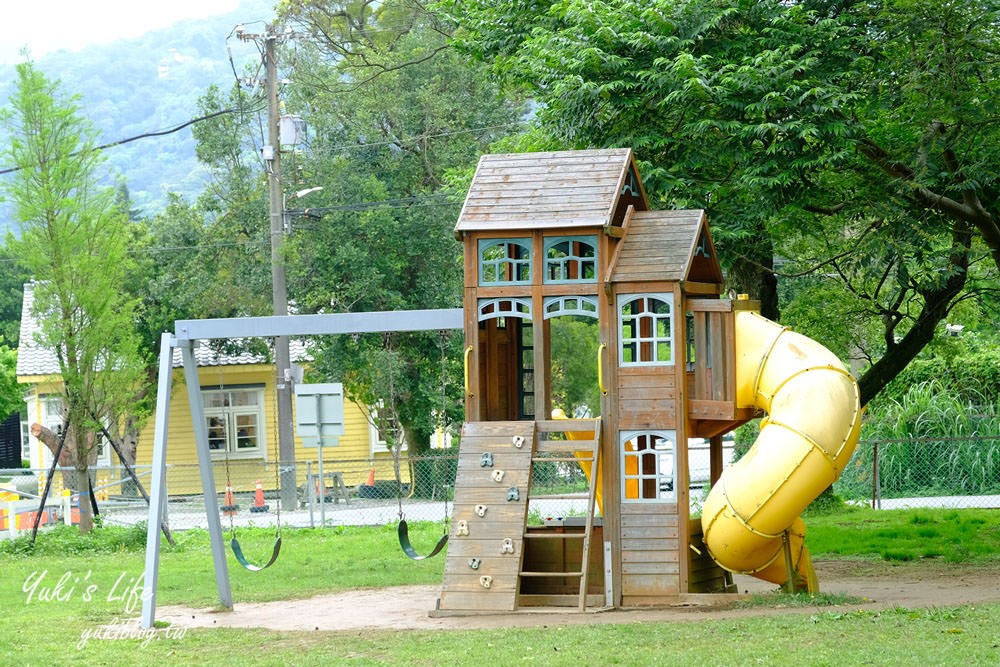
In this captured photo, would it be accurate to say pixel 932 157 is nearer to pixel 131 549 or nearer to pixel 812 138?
pixel 812 138

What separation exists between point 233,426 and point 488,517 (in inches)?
851

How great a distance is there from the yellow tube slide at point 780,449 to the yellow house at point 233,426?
20.3 metres

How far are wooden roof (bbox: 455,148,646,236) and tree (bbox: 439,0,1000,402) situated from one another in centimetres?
184

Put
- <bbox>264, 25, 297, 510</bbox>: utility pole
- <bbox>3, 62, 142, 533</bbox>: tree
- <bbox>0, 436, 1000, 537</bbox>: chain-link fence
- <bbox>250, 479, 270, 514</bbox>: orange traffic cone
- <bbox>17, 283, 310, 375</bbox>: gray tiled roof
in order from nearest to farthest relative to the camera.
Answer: <bbox>3, 62, 142, 533</bbox>: tree, <bbox>0, 436, 1000, 537</bbox>: chain-link fence, <bbox>250, 479, 270, 514</bbox>: orange traffic cone, <bbox>264, 25, 297, 510</bbox>: utility pole, <bbox>17, 283, 310, 375</bbox>: gray tiled roof

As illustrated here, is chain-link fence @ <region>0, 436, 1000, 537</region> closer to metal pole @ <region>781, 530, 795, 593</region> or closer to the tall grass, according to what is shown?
the tall grass

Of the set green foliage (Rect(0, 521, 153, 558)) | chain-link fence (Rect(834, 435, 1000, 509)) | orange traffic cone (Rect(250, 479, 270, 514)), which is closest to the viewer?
green foliage (Rect(0, 521, 153, 558))

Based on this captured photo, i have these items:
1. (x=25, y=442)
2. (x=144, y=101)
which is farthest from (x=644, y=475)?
(x=144, y=101)

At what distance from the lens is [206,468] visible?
13039 mm

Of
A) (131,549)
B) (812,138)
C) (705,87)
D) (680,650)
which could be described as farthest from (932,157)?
(131,549)

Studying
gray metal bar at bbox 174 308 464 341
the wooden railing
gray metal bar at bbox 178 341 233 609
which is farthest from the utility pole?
the wooden railing

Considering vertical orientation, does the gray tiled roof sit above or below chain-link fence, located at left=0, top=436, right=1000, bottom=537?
above

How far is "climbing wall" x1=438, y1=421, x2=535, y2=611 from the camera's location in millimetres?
11914

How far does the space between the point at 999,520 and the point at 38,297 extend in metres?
15.6

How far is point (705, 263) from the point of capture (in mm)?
14180
